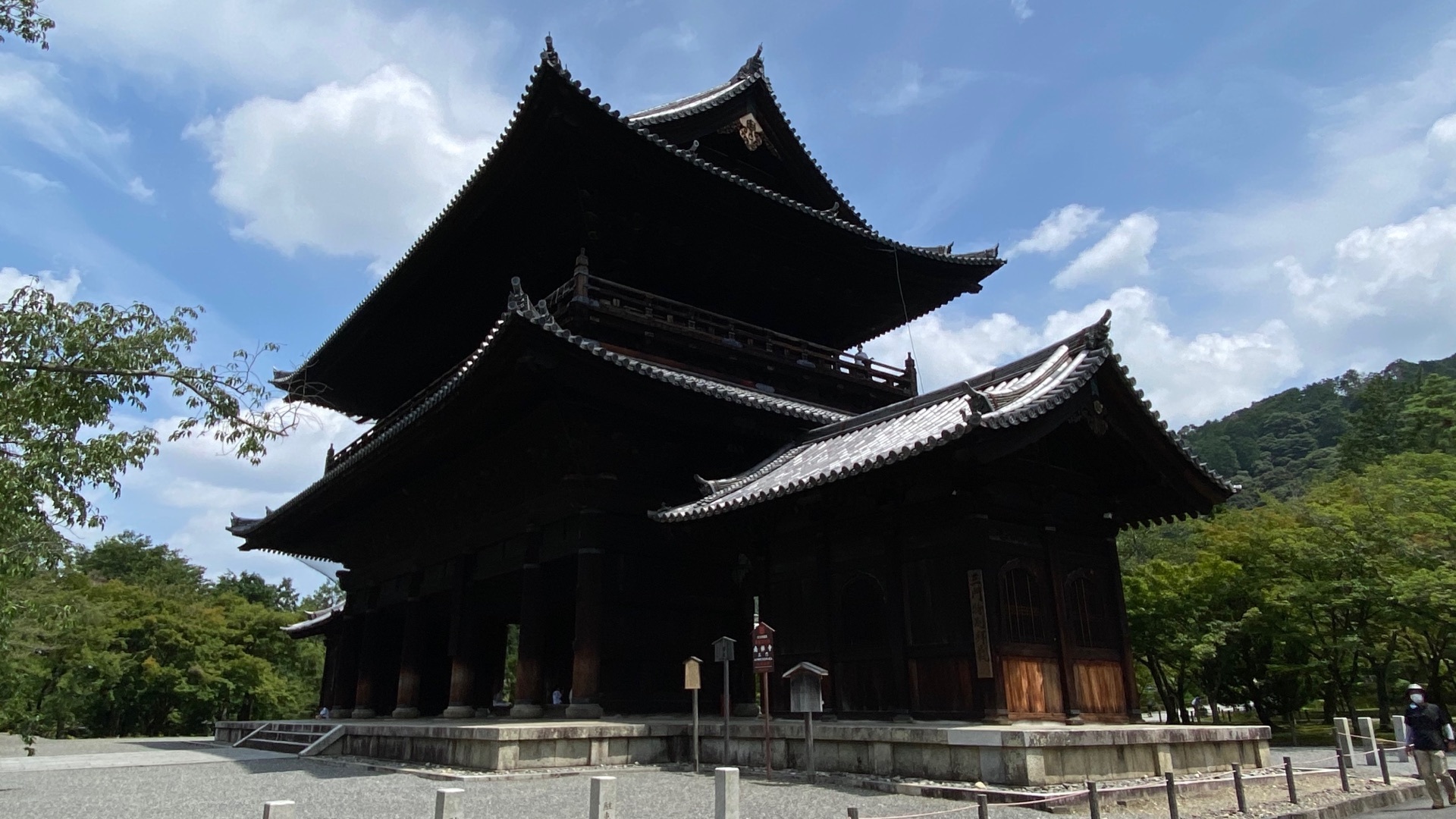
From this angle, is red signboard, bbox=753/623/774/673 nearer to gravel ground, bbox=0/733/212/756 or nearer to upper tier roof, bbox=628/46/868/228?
upper tier roof, bbox=628/46/868/228

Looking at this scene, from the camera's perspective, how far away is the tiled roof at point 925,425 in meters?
9.21

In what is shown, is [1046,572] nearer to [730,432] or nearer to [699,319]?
[730,432]

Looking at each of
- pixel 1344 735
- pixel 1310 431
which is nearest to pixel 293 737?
pixel 1344 735

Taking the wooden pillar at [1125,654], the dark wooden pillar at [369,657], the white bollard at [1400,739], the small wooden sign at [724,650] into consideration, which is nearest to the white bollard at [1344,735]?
the wooden pillar at [1125,654]

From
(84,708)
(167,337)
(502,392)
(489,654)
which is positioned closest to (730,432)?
(502,392)

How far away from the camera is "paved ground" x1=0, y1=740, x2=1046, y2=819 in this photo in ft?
25.7

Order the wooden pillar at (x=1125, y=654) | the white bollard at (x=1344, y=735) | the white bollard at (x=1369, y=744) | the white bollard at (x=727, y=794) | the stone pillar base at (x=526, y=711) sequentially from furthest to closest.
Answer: the white bollard at (x=1369, y=744) → the stone pillar base at (x=526, y=711) → the white bollard at (x=1344, y=735) → the wooden pillar at (x=1125, y=654) → the white bollard at (x=727, y=794)

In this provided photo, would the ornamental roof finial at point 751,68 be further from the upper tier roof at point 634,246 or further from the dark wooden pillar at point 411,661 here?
the dark wooden pillar at point 411,661

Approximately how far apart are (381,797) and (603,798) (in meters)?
5.63

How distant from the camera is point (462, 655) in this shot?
623 inches

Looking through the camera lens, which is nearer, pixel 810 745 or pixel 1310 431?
pixel 810 745

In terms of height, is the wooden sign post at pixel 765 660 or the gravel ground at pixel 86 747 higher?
the wooden sign post at pixel 765 660

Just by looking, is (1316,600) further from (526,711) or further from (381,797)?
(381,797)

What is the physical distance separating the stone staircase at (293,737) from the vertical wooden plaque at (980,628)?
38.2 ft
